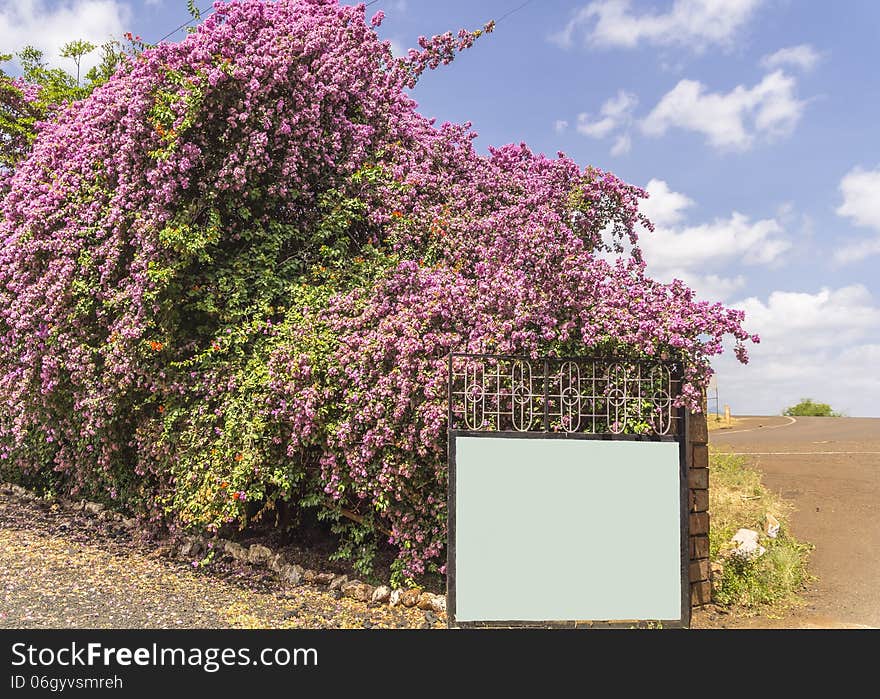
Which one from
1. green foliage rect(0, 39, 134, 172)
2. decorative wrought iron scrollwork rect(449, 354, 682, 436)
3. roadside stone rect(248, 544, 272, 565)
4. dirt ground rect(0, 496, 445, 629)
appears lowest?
dirt ground rect(0, 496, 445, 629)

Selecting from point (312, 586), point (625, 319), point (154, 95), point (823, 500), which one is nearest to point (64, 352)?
point (154, 95)

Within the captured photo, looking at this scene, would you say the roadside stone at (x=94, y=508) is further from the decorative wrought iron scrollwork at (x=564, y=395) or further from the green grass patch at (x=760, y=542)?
the green grass patch at (x=760, y=542)

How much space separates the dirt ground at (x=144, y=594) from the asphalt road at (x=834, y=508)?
13.8 feet

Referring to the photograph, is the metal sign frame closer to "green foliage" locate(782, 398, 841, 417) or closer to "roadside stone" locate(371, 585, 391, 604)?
"roadside stone" locate(371, 585, 391, 604)

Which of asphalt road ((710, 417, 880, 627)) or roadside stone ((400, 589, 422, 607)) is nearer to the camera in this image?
roadside stone ((400, 589, 422, 607))

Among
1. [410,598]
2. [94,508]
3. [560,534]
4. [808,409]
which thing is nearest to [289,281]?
[410,598]

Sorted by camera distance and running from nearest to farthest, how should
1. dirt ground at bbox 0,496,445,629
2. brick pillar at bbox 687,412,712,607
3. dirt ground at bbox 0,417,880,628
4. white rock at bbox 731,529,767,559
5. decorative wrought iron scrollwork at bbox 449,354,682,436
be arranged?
decorative wrought iron scrollwork at bbox 449,354,682,436 < dirt ground at bbox 0,496,445,629 < dirt ground at bbox 0,417,880,628 < brick pillar at bbox 687,412,712,607 < white rock at bbox 731,529,767,559

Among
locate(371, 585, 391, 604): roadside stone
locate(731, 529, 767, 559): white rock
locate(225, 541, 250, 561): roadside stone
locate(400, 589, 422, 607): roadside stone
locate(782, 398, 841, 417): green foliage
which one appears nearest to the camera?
locate(400, 589, 422, 607): roadside stone

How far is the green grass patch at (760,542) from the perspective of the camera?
25.7ft

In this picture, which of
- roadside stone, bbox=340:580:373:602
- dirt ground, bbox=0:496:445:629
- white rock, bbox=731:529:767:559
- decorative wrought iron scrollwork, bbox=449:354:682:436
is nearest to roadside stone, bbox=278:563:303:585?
dirt ground, bbox=0:496:445:629

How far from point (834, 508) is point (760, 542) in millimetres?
2238

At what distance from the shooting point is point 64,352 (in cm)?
949

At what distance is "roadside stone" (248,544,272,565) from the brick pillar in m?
4.67

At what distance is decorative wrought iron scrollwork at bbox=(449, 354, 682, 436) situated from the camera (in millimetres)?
6777
